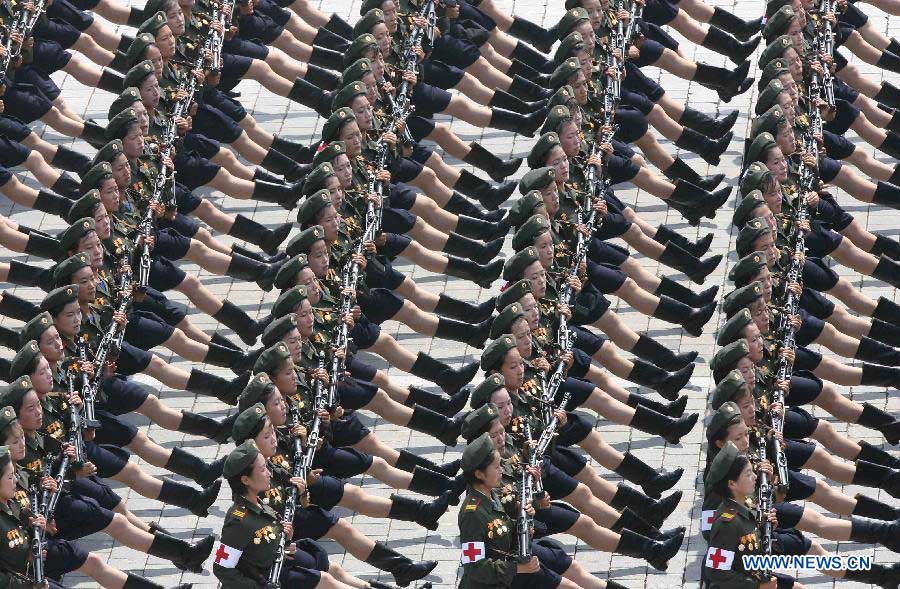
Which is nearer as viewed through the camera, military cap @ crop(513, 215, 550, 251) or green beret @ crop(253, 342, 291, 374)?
green beret @ crop(253, 342, 291, 374)

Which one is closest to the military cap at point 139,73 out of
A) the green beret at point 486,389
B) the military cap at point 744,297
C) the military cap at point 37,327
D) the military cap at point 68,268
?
the military cap at point 68,268

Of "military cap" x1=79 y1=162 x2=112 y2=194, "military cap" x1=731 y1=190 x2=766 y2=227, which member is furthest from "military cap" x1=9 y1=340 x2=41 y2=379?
"military cap" x1=731 y1=190 x2=766 y2=227

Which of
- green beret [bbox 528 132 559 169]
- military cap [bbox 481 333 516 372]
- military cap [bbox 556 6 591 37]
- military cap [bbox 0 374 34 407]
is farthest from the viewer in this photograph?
military cap [bbox 556 6 591 37]

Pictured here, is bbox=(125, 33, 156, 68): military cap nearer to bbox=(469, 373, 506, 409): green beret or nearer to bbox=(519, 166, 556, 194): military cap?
bbox=(519, 166, 556, 194): military cap

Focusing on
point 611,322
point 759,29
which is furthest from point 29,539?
point 759,29

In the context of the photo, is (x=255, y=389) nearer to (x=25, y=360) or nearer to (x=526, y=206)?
(x=25, y=360)

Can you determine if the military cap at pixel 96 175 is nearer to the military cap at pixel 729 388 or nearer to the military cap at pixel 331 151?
the military cap at pixel 331 151
